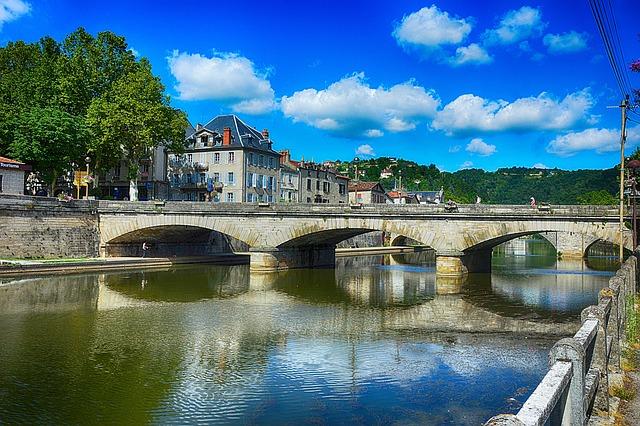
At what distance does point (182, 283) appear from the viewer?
36.1m

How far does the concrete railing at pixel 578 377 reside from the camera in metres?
4.90

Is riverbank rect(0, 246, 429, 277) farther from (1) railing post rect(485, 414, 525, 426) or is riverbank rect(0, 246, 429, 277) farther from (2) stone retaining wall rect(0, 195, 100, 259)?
(1) railing post rect(485, 414, 525, 426)

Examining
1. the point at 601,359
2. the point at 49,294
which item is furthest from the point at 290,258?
the point at 601,359

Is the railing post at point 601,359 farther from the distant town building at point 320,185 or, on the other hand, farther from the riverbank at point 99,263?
the distant town building at point 320,185

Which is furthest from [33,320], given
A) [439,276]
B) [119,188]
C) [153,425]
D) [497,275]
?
[119,188]

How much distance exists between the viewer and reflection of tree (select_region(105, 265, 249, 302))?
100 ft

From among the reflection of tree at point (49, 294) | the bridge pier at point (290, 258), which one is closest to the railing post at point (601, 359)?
the reflection of tree at point (49, 294)

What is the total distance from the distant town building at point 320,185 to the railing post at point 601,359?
6570cm

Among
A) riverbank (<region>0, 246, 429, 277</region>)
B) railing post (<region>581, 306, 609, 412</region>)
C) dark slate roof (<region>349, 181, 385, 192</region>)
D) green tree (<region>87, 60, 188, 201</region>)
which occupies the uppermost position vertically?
green tree (<region>87, 60, 188, 201</region>)

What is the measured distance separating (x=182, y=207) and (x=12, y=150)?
50.4 ft

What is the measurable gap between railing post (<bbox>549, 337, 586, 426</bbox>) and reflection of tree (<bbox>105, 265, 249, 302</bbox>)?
2442 centimetres

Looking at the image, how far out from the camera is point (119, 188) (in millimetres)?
63281

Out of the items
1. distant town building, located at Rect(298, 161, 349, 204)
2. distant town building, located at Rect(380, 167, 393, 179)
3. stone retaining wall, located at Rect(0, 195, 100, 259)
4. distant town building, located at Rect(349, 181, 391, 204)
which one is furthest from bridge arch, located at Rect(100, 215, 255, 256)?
distant town building, located at Rect(380, 167, 393, 179)

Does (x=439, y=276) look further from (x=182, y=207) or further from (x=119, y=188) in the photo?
(x=119, y=188)
